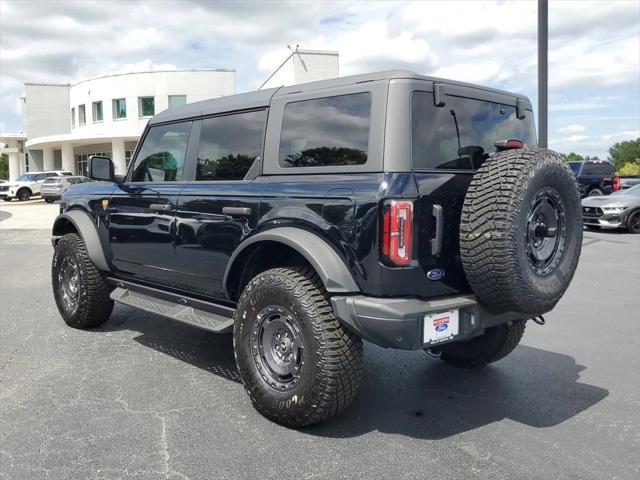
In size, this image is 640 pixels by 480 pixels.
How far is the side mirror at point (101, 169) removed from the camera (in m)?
4.87

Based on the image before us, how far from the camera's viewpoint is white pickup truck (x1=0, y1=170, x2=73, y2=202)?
33.6 meters

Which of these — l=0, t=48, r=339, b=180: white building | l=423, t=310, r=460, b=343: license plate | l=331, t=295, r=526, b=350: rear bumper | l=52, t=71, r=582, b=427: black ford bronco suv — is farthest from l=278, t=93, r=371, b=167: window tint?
l=0, t=48, r=339, b=180: white building

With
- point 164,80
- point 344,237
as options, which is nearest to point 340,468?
point 344,237

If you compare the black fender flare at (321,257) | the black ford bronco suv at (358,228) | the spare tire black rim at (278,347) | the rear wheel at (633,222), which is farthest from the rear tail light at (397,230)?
the rear wheel at (633,222)

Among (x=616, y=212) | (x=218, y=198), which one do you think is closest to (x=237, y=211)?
(x=218, y=198)

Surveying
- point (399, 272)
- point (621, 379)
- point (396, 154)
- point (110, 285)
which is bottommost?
point (621, 379)

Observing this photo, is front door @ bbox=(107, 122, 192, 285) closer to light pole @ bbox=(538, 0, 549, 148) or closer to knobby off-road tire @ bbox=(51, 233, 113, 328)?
knobby off-road tire @ bbox=(51, 233, 113, 328)

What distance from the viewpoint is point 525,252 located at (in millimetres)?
3141

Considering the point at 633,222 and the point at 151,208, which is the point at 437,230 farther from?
the point at 633,222

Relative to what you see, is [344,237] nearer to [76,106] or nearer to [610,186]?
[610,186]

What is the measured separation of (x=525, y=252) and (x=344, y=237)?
0.98m

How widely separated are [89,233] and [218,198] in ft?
6.28

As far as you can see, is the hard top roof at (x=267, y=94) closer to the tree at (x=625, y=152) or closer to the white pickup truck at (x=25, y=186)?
the white pickup truck at (x=25, y=186)

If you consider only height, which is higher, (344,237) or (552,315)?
(344,237)
